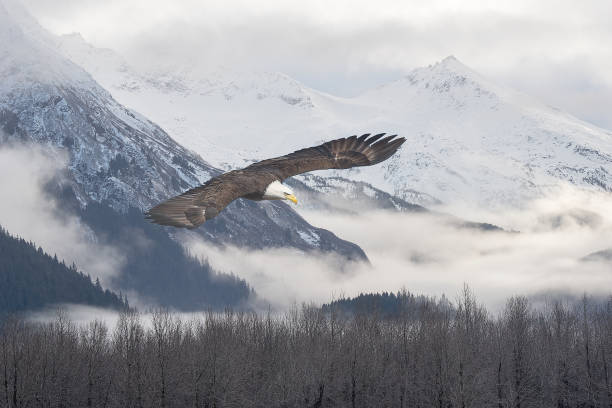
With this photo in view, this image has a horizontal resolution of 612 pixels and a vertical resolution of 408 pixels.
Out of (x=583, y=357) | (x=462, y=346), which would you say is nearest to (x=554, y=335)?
(x=583, y=357)

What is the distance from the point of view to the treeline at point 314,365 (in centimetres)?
8200

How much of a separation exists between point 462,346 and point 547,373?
45.8 feet

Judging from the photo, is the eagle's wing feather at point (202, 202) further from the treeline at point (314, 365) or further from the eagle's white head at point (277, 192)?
the treeline at point (314, 365)

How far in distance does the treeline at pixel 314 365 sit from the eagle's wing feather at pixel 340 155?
156ft

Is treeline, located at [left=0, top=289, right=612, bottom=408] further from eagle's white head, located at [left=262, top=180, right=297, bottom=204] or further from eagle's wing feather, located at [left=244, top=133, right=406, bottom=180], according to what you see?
eagle's white head, located at [left=262, top=180, right=297, bottom=204]

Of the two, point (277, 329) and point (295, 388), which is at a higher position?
point (277, 329)

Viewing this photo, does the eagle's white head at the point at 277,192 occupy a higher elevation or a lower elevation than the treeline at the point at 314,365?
higher

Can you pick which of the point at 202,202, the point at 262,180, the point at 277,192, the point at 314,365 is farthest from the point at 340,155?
the point at 314,365

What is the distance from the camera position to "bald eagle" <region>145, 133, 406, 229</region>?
89.7 ft

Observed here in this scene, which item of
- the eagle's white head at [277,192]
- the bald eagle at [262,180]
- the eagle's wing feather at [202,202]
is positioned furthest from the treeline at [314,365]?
the eagle's wing feather at [202,202]

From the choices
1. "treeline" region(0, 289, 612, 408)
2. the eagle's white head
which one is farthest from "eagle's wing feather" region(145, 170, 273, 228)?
"treeline" region(0, 289, 612, 408)

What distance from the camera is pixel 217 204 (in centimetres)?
2817

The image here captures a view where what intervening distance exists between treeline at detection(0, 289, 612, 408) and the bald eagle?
47.5 m

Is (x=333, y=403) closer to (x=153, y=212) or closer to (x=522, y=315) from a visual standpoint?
(x=522, y=315)
